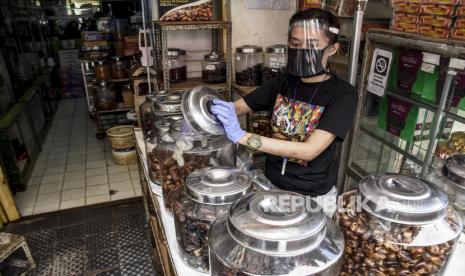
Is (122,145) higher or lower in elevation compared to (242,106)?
lower

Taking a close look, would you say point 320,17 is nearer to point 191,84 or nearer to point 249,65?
point 249,65

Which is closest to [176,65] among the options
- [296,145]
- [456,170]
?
[296,145]

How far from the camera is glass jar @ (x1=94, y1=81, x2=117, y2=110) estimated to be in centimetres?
479

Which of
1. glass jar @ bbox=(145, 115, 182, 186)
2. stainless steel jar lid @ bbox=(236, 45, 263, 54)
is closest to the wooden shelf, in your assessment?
stainless steel jar lid @ bbox=(236, 45, 263, 54)

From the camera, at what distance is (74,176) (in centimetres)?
387

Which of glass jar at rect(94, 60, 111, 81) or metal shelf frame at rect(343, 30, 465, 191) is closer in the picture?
metal shelf frame at rect(343, 30, 465, 191)

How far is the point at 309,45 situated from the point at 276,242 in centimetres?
87

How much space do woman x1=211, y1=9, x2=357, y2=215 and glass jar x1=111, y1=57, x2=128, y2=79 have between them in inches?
153

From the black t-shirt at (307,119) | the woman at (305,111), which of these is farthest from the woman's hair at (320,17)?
the black t-shirt at (307,119)

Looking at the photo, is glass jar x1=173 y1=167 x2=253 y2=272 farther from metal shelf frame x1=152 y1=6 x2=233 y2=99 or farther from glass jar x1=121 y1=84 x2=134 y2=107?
glass jar x1=121 y1=84 x2=134 y2=107

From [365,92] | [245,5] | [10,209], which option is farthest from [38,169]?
[365,92]

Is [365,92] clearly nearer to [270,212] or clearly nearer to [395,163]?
[395,163]

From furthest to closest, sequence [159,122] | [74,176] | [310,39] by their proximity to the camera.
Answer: [74,176], [159,122], [310,39]

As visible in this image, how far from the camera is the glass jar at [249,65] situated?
97.5 inches
